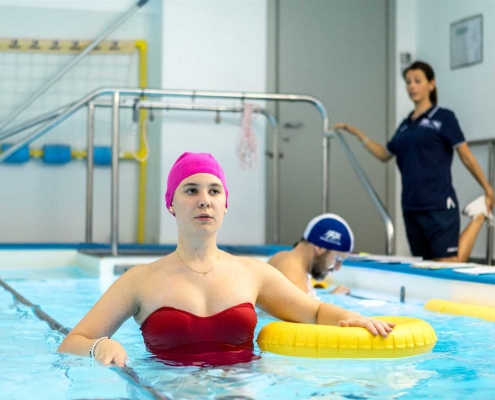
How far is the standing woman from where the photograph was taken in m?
5.43

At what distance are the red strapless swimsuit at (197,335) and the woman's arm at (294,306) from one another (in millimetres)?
187

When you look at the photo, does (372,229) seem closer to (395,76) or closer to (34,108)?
(395,76)

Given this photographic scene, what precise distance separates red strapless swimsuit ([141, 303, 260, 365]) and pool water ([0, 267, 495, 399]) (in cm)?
6

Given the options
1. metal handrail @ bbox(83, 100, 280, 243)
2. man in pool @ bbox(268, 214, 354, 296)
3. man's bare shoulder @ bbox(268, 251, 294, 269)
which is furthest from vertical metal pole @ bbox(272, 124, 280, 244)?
man in pool @ bbox(268, 214, 354, 296)

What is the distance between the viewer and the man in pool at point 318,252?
430cm

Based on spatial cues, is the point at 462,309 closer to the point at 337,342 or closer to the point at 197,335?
the point at 337,342

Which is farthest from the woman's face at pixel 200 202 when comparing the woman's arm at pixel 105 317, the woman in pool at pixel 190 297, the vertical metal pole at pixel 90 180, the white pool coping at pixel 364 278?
the vertical metal pole at pixel 90 180

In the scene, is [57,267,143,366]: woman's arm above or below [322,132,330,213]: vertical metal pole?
below

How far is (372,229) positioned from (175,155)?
7.69ft

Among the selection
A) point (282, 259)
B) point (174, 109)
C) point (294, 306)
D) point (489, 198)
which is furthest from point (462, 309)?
point (174, 109)

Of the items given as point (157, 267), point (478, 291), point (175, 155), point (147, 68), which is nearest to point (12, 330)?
point (157, 267)

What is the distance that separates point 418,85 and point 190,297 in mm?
3372

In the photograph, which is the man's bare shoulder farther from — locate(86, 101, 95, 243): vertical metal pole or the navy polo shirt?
locate(86, 101, 95, 243): vertical metal pole

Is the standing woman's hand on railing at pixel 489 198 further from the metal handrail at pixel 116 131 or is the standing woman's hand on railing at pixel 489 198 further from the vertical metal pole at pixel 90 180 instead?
the vertical metal pole at pixel 90 180
